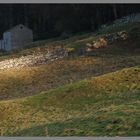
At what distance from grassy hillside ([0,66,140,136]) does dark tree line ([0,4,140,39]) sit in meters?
23.5

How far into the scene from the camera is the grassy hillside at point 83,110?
10.2 metres

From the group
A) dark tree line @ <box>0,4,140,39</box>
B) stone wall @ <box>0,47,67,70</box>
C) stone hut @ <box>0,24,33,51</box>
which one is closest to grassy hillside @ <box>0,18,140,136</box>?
stone wall @ <box>0,47,67,70</box>

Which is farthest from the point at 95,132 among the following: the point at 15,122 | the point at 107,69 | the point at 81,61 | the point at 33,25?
the point at 33,25

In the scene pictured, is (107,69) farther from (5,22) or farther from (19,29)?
(5,22)

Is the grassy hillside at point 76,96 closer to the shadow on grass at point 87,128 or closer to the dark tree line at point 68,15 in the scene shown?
the shadow on grass at point 87,128

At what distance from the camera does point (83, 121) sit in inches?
432

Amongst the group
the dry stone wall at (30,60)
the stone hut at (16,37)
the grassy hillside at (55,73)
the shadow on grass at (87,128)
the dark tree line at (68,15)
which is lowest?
the shadow on grass at (87,128)

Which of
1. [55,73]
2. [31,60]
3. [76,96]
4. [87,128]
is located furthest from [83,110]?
[31,60]

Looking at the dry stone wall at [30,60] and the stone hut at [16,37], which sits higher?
the stone hut at [16,37]

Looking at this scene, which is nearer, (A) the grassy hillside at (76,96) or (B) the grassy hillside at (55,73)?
(A) the grassy hillside at (76,96)

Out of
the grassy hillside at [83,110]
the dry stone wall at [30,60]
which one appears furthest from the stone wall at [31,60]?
the grassy hillside at [83,110]

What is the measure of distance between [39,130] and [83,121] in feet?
2.94

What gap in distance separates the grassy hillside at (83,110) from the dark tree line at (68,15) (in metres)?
23.5

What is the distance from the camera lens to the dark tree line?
133 ft
